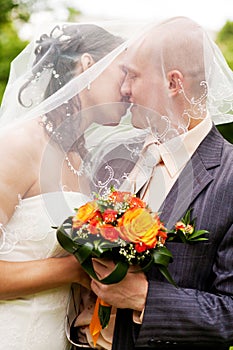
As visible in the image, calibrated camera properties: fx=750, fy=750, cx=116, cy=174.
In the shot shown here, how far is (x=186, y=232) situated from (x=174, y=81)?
72cm

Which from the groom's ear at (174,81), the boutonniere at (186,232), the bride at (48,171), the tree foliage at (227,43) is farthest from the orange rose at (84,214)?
the tree foliage at (227,43)

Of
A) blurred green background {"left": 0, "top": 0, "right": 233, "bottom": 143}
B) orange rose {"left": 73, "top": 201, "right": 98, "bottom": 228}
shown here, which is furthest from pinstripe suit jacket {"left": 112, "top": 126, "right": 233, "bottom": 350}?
blurred green background {"left": 0, "top": 0, "right": 233, "bottom": 143}

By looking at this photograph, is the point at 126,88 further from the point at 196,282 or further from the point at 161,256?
the point at 196,282

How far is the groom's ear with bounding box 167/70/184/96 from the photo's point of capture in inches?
136

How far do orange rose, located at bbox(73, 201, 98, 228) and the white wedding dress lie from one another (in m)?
0.22

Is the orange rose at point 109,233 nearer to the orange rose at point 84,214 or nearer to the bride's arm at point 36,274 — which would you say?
the orange rose at point 84,214

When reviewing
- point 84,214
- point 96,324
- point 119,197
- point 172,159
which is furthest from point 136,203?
point 96,324

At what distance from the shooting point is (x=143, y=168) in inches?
141

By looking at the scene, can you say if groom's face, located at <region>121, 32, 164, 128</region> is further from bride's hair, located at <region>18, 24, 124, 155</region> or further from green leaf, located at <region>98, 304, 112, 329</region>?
green leaf, located at <region>98, 304, 112, 329</region>

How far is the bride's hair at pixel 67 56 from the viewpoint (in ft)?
11.5

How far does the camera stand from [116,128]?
141 inches

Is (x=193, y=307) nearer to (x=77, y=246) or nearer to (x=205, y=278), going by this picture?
(x=205, y=278)

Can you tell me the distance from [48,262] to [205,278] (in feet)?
2.39

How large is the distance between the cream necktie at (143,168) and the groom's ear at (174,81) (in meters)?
0.26
